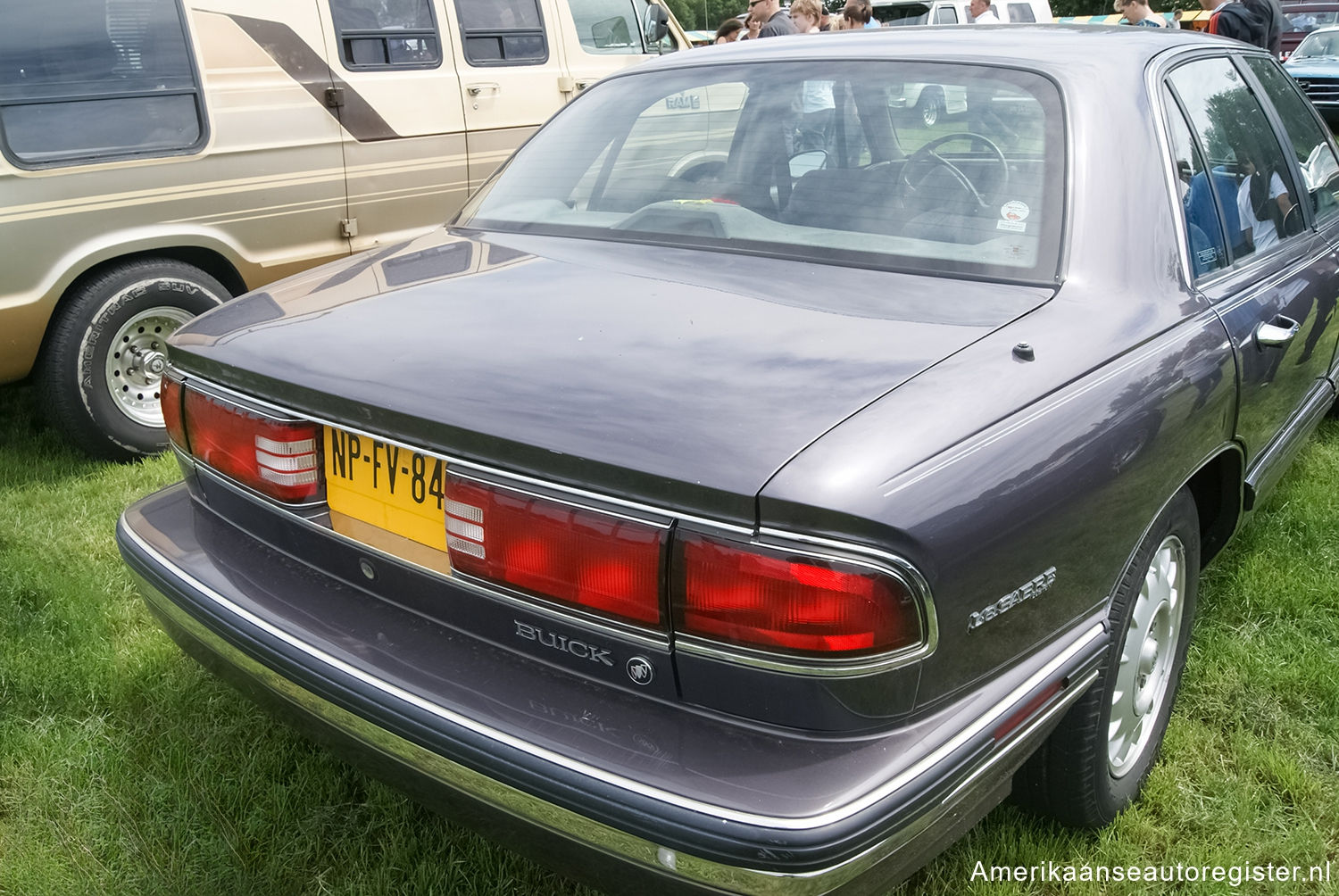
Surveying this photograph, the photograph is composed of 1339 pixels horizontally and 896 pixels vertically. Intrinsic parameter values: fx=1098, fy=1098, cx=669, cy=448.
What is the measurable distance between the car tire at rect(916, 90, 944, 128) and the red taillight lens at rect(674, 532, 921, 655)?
4.38ft

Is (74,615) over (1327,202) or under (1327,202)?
under

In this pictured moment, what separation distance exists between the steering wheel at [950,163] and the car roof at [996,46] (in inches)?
8.3

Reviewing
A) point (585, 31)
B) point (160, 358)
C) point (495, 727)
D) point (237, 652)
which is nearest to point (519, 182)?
point (237, 652)

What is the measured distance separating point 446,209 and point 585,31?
4.81 ft

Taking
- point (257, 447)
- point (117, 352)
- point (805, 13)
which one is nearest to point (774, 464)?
point (257, 447)

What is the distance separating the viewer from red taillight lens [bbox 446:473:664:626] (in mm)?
1505

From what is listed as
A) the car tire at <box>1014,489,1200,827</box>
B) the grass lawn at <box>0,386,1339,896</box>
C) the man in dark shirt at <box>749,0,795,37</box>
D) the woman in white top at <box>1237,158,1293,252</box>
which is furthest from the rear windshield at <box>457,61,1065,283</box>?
the man in dark shirt at <box>749,0,795,37</box>

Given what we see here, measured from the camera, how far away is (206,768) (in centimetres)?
248

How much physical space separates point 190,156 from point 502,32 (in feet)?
6.09

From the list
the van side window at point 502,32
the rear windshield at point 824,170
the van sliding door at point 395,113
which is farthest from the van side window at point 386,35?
the rear windshield at point 824,170

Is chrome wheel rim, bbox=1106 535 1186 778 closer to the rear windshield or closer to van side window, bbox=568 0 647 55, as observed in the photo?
the rear windshield

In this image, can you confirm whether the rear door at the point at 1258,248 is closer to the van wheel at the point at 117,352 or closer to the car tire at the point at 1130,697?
the car tire at the point at 1130,697

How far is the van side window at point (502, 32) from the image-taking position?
5449 mm

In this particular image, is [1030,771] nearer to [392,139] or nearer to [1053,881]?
[1053,881]
